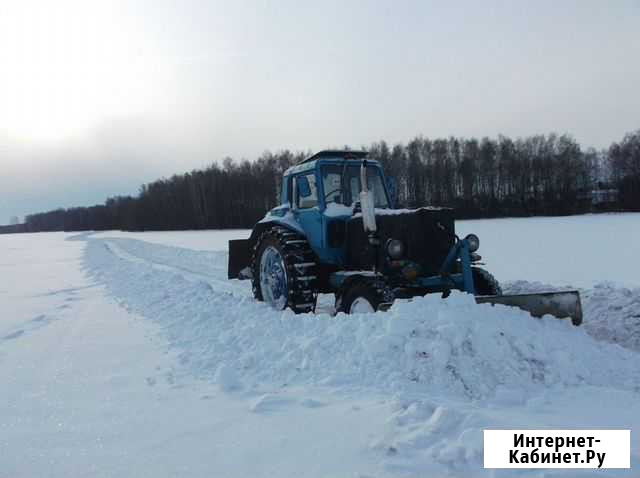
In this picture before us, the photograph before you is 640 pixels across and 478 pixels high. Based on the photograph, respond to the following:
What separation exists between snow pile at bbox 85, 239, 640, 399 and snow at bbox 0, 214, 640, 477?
2 cm

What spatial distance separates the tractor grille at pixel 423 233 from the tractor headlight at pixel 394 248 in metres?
0.15

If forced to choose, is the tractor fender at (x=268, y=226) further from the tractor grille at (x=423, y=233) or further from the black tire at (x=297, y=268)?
the tractor grille at (x=423, y=233)

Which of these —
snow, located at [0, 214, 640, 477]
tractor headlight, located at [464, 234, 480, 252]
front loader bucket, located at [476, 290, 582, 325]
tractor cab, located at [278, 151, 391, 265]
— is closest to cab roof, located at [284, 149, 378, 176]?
tractor cab, located at [278, 151, 391, 265]

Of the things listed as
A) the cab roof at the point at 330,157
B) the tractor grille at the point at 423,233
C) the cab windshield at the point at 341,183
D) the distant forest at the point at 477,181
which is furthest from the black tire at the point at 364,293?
the distant forest at the point at 477,181

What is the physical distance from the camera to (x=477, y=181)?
2133 inches

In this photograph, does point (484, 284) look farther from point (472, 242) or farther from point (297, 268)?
point (297, 268)

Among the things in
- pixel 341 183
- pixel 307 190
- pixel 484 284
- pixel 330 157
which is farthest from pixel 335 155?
pixel 484 284

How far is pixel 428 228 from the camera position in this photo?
5703 mm

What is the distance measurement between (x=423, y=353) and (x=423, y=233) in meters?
2.17

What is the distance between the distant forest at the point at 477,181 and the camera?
47406 millimetres

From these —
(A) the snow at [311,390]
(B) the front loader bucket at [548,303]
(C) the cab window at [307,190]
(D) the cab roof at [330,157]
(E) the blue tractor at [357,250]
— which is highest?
(D) the cab roof at [330,157]

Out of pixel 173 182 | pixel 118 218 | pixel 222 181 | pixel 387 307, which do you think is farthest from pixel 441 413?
pixel 118 218

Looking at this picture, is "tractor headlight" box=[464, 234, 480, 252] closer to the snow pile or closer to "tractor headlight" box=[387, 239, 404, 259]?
"tractor headlight" box=[387, 239, 404, 259]

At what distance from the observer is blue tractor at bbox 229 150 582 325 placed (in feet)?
17.5
